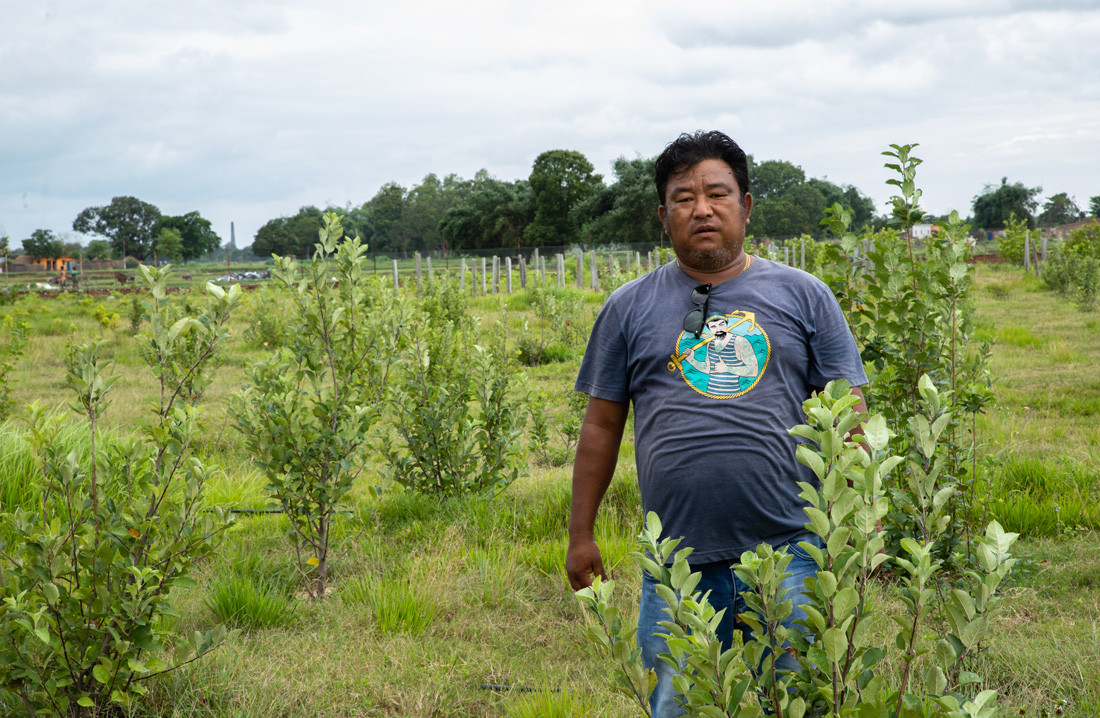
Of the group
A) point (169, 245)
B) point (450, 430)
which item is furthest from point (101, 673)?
point (169, 245)

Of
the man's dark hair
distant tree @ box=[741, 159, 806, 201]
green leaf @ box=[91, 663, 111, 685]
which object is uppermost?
distant tree @ box=[741, 159, 806, 201]

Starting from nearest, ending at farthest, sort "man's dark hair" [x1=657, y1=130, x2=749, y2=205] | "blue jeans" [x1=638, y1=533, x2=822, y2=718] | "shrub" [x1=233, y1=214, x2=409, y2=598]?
"blue jeans" [x1=638, y1=533, x2=822, y2=718] < "man's dark hair" [x1=657, y1=130, x2=749, y2=205] < "shrub" [x1=233, y1=214, x2=409, y2=598]

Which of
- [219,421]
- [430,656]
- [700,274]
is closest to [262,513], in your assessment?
[430,656]

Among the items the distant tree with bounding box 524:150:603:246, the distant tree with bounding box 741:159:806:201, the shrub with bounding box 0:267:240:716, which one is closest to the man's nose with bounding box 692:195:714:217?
the shrub with bounding box 0:267:240:716

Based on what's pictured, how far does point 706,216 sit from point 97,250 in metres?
53.2

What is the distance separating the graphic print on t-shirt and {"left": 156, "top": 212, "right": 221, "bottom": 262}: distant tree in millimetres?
60049

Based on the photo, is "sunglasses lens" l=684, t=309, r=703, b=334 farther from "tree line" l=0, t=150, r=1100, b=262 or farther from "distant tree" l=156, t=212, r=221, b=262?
"distant tree" l=156, t=212, r=221, b=262

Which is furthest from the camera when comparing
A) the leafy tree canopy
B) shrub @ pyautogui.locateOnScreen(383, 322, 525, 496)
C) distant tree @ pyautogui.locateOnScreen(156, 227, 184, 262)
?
the leafy tree canopy

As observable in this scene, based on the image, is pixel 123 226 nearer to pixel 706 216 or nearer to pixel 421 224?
pixel 421 224

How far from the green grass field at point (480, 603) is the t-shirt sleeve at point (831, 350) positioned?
102cm

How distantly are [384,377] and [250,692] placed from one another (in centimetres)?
185

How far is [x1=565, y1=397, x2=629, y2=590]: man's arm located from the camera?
238 centimetres

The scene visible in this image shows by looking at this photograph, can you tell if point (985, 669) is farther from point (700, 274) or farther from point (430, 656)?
Result: point (430, 656)

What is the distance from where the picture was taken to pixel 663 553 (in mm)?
1549
